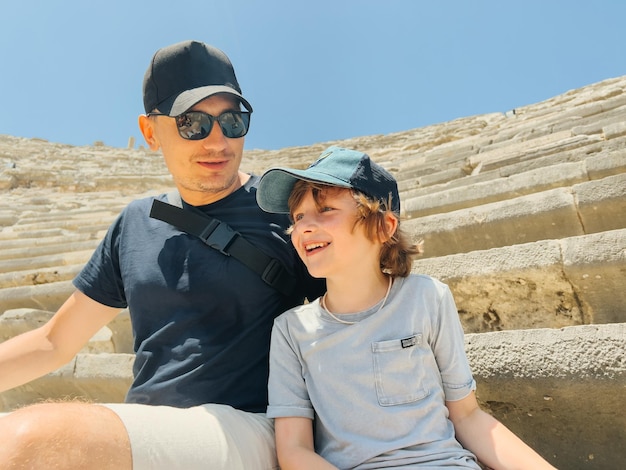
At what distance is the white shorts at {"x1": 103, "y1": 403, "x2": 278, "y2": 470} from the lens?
989 millimetres

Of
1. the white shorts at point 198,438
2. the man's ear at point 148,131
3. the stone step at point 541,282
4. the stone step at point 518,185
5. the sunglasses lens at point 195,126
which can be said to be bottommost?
the white shorts at point 198,438

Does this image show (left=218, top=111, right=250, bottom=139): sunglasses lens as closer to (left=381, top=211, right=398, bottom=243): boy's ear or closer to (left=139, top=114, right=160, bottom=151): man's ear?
(left=139, top=114, right=160, bottom=151): man's ear

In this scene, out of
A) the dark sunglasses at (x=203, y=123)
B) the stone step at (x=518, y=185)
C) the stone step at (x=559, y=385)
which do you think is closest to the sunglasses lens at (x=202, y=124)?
the dark sunglasses at (x=203, y=123)

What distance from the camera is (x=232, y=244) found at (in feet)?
4.99

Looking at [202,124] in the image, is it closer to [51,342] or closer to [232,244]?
[232,244]

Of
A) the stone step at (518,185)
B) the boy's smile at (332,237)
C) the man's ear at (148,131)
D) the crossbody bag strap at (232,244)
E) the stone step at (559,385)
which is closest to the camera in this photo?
the stone step at (559,385)

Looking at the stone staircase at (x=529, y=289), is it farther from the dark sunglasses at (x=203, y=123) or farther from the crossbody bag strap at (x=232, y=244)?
the dark sunglasses at (x=203, y=123)

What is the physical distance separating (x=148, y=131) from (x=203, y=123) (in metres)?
0.34

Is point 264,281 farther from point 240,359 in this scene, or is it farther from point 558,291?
point 558,291

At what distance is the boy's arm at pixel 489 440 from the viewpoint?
1.09 metres

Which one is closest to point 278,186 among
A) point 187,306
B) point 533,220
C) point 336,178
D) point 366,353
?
point 336,178

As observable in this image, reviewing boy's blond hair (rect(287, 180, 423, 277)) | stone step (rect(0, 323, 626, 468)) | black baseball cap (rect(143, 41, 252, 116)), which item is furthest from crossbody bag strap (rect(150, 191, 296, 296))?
stone step (rect(0, 323, 626, 468))

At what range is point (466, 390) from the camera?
1215mm

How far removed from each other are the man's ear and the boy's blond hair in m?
0.69
